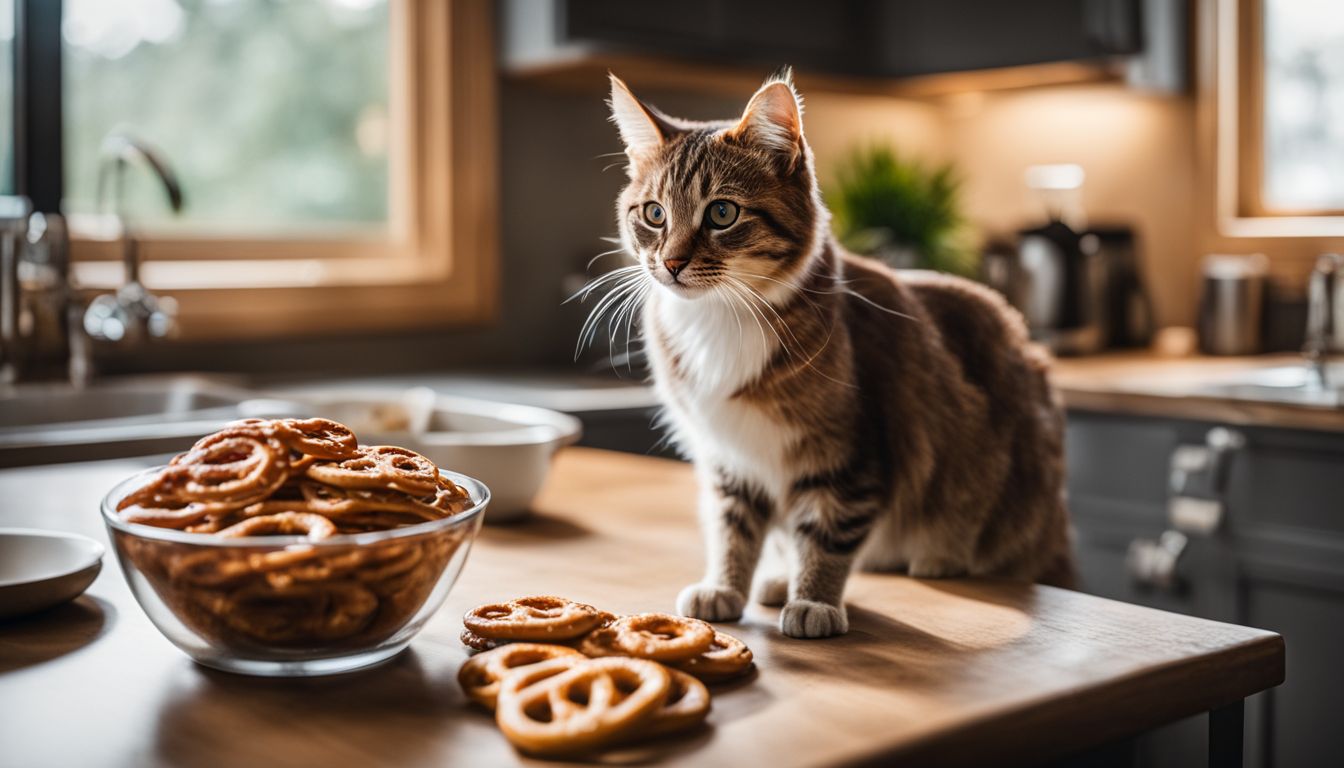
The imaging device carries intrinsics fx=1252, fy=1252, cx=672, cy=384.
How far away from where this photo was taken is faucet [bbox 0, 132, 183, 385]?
6.96 ft

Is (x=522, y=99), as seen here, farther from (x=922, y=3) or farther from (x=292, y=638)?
(x=292, y=638)

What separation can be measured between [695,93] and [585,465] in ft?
5.82

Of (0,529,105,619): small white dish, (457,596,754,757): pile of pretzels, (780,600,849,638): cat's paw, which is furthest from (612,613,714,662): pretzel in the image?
(0,529,105,619): small white dish

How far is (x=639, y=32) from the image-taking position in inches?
107

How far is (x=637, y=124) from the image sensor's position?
47.4 inches

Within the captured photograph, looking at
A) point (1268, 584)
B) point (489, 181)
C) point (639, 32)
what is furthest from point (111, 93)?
point (1268, 584)

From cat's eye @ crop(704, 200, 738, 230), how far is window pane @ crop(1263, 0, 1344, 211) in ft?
7.92

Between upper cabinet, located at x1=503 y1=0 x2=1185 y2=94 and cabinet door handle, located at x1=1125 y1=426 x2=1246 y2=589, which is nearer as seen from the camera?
cabinet door handle, located at x1=1125 y1=426 x2=1246 y2=589

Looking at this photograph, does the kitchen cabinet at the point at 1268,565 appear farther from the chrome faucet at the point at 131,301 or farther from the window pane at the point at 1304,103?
the chrome faucet at the point at 131,301

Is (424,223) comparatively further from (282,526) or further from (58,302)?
(282,526)

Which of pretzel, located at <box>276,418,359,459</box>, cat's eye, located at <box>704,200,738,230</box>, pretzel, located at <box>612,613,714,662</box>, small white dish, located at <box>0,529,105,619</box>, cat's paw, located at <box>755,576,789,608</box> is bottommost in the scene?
cat's paw, located at <box>755,576,789,608</box>

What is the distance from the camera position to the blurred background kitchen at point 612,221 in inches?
86.7

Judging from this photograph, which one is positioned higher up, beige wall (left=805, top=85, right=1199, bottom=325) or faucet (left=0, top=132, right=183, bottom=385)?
beige wall (left=805, top=85, right=1199, bottom=325)

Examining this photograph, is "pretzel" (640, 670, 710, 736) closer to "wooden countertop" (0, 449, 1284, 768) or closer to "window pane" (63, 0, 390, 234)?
"wooden countertop" (0, 449, 1284, 768)
